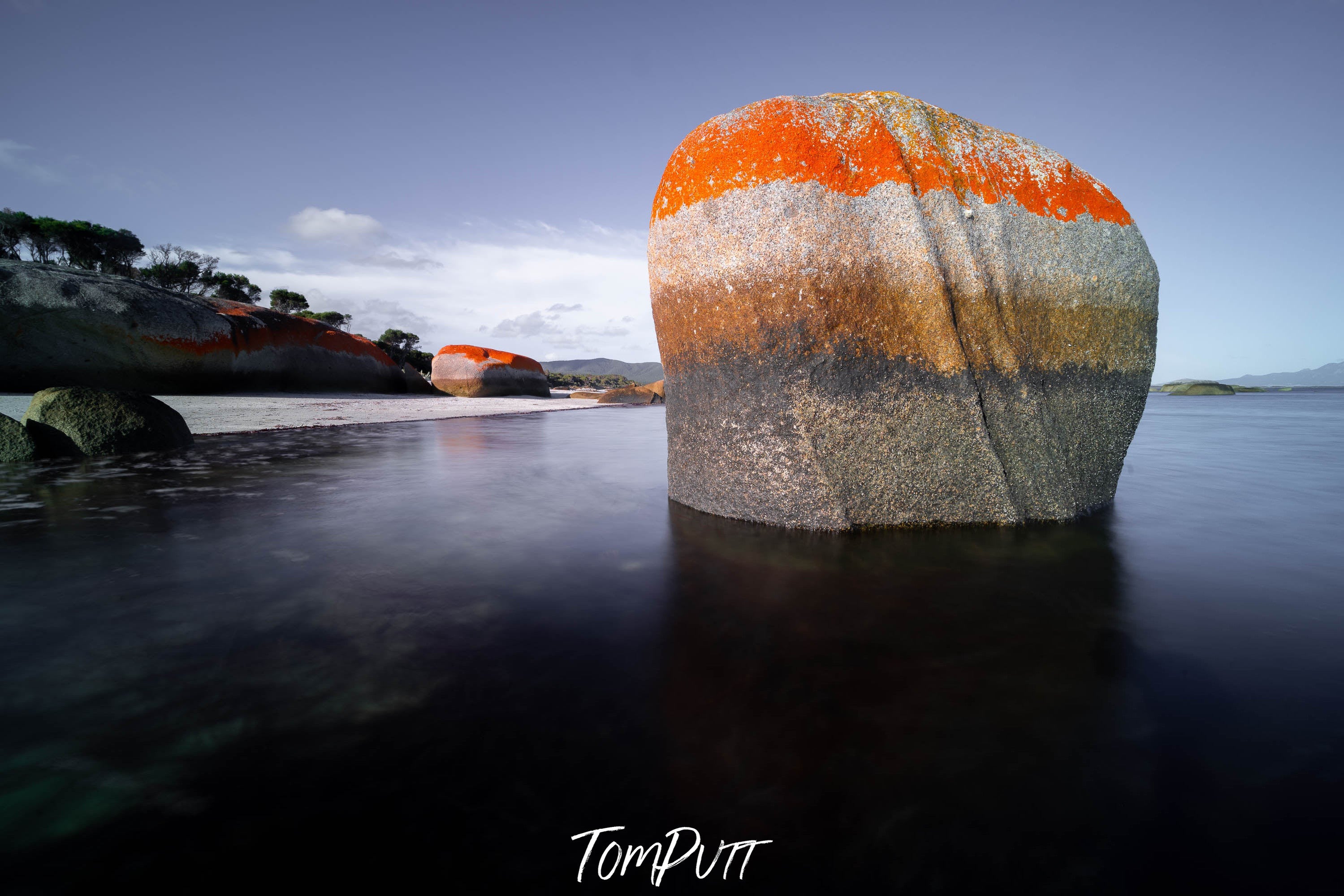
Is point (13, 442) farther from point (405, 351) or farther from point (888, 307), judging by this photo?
point (405, 351)

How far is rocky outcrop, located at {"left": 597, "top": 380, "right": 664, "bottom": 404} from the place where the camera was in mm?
23984

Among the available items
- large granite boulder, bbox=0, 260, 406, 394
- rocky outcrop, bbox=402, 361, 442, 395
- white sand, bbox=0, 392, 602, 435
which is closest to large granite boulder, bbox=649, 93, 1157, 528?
white sand, bbox=0, 392, 602, 435

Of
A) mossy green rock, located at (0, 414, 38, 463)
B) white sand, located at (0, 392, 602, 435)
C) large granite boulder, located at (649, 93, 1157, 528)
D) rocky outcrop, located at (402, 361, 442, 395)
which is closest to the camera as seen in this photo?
large granite boulder, located at (649, 93, 1157, 528)

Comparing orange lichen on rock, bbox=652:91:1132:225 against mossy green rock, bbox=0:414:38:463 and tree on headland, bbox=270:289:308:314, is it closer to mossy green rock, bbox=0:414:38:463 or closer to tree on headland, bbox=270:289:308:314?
mossy green rock, bbox=0:414:38:463

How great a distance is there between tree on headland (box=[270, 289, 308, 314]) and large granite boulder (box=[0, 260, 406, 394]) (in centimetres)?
2506

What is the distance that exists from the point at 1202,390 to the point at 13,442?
189ft

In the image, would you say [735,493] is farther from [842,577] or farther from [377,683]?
[377,683]

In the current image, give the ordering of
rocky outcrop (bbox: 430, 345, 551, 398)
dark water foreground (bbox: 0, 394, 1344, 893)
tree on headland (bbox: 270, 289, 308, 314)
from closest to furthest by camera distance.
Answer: dark water foreground (bbox: 0, 394, 1344, 893) < rocky outcrop (bbox: 430, 345, 551, 398) < tree on headland (bbox: 270, 289, 308, 314)

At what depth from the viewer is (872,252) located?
3.34 m

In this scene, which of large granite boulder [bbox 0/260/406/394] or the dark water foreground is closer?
the dark water foreground

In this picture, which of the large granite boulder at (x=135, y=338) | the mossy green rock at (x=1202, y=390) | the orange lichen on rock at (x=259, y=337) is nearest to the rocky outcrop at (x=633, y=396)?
the orange lichen on rock at (x=259, y=337)

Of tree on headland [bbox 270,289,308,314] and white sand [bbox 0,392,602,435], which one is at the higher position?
tree on headland [bbox 270,289,308,314]

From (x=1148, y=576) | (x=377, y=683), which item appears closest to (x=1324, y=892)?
(x=1148, y=576)

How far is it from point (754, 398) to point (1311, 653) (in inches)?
97.9
